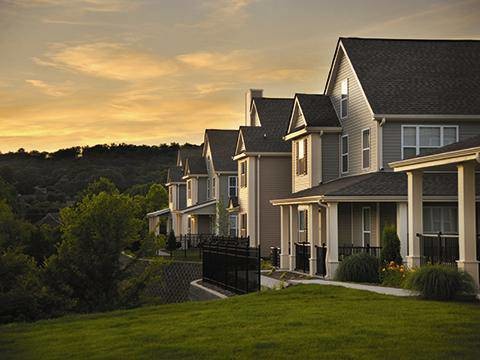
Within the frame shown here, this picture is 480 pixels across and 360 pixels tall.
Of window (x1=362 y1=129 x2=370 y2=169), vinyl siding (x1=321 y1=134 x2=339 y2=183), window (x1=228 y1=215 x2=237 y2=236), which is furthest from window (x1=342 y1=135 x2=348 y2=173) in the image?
window (x1=228 y1=215 x2=237 y2=236)

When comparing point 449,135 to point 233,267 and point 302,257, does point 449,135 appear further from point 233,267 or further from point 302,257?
point 233,267

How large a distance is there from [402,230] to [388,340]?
15739 mm

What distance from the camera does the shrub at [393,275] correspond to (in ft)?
75.3

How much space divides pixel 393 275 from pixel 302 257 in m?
9.81

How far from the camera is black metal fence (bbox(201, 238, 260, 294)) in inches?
953

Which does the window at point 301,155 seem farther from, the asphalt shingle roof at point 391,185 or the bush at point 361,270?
the bush at point 361,270

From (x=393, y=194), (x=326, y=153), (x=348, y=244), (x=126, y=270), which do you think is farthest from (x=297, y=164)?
(x=126, y=270)

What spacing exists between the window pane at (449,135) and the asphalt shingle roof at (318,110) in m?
5.15

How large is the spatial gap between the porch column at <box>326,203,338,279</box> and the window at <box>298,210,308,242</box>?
29.2 ft

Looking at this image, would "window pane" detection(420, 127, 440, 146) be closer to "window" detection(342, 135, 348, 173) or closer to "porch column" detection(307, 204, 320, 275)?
"window" detection(342, 135, 348, 173)

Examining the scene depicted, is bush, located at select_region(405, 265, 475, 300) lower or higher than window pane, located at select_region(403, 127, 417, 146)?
lower

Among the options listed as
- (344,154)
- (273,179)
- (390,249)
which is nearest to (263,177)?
(273,179)

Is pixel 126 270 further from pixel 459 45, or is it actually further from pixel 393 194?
pixel 459 45

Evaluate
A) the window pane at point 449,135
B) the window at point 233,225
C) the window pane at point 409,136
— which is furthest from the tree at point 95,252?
the window at point 233,225
